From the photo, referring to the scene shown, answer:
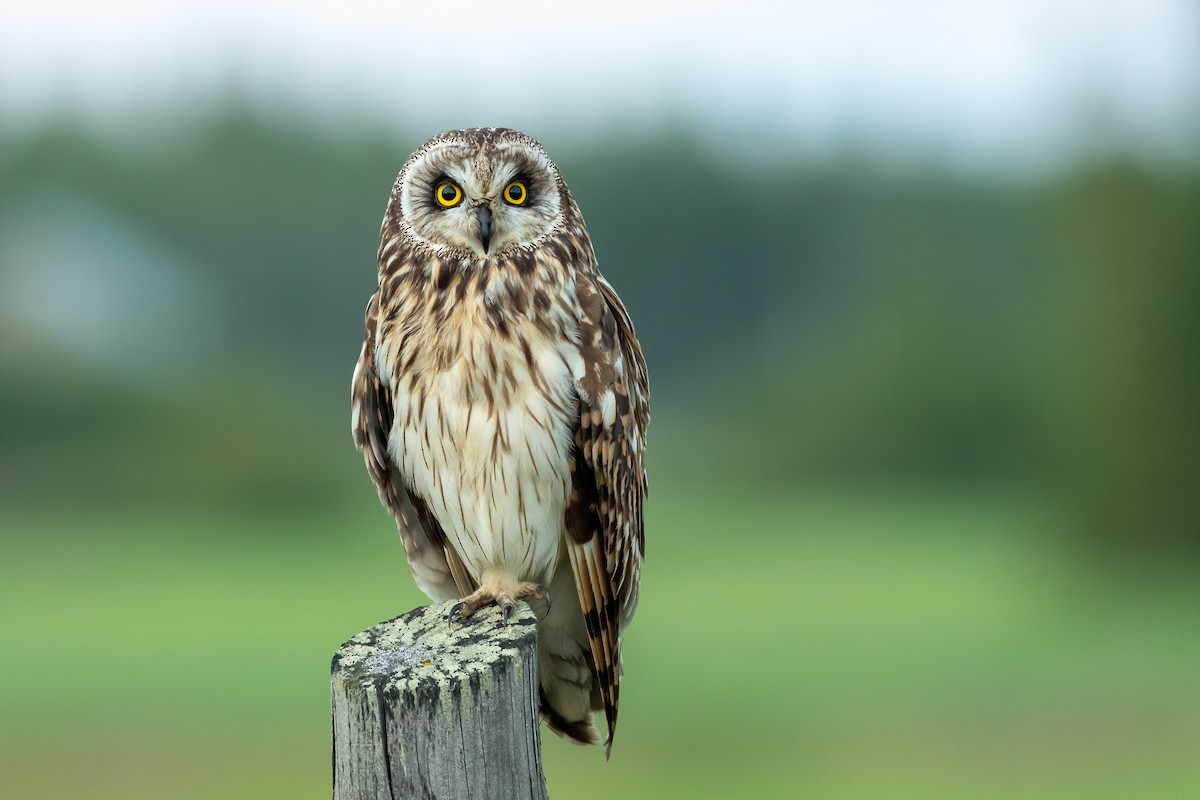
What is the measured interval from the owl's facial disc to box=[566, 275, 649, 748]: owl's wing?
18 cm

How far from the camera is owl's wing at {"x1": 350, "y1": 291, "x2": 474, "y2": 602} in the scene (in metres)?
2.37

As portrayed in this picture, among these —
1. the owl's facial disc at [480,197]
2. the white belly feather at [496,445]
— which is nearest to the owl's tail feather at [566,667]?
the white belly feather at [496,445]

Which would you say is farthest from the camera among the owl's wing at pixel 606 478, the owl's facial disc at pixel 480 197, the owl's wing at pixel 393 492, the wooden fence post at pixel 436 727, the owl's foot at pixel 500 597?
the owl's wing at pixel 393 492

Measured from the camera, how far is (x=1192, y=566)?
36.4 feet

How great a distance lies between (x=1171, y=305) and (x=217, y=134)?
13853 mm

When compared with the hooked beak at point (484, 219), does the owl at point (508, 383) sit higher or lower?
lower

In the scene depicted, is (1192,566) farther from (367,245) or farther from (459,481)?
(459,481)

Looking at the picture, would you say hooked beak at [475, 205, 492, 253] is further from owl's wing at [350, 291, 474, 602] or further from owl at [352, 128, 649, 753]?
owl's wing at [350, 291, 474, 602]

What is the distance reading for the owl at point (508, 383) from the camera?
7.20 feet

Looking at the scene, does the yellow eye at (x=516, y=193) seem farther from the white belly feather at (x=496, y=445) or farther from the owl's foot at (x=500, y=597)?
the owl's foot at (x=500, y=597)

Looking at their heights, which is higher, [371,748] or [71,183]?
[71,183]

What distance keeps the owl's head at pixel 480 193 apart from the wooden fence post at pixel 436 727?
879mm

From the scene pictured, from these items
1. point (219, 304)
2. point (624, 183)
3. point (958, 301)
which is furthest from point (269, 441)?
point (958, 301)

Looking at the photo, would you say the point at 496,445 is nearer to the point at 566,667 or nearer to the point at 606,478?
the point at 606,478
